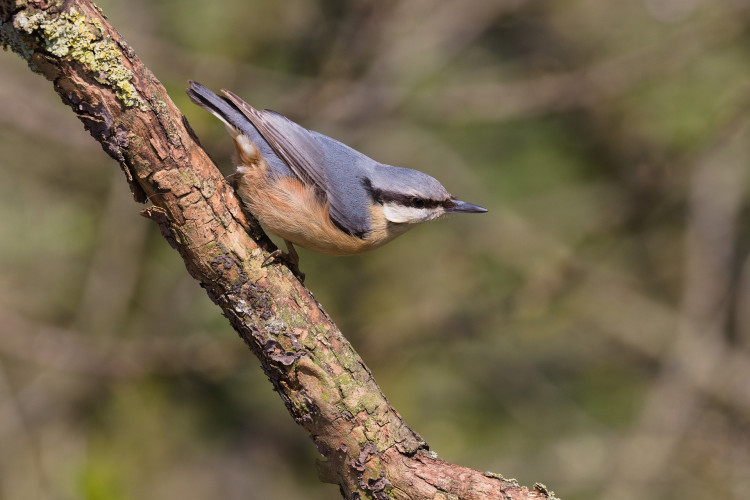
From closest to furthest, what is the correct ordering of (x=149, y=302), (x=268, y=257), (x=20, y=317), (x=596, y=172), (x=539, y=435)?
(x=268, y=257) → (x=20, y=317) → (x=149, y=302) → (x=539, y=435) → (x=596, y=172)

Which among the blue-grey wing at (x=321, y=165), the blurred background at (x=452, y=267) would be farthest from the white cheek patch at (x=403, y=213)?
the blurred background at (x=452, y=267)

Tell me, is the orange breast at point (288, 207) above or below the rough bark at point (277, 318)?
above

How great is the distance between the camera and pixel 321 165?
3115mm

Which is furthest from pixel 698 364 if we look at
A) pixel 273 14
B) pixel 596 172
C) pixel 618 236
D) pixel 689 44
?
pixel 273 14

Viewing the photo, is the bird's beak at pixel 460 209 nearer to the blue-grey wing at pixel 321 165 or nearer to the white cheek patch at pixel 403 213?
the white cheek patch at pixel 403 213

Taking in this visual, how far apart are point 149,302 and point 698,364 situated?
3.91 meters

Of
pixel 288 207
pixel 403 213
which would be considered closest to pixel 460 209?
pixel 403 213

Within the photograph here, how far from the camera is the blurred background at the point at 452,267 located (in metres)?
4.79

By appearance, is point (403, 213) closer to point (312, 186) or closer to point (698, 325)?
point (312, 186)

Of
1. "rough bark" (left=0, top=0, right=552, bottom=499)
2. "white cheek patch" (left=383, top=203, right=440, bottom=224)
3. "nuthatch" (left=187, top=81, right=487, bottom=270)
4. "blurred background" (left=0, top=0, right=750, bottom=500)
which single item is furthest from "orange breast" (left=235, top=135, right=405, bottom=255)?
"blurred background" (left=0, top=0, right=750, bottom=500)

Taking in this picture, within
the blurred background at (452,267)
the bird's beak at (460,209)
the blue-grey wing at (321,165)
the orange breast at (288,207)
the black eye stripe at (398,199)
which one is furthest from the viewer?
the blurred background at (452,267)

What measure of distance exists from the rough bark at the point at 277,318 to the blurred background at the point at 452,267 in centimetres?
237

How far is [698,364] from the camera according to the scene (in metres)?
4.98

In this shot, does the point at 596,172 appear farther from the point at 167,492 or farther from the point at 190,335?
the point at 167,492
